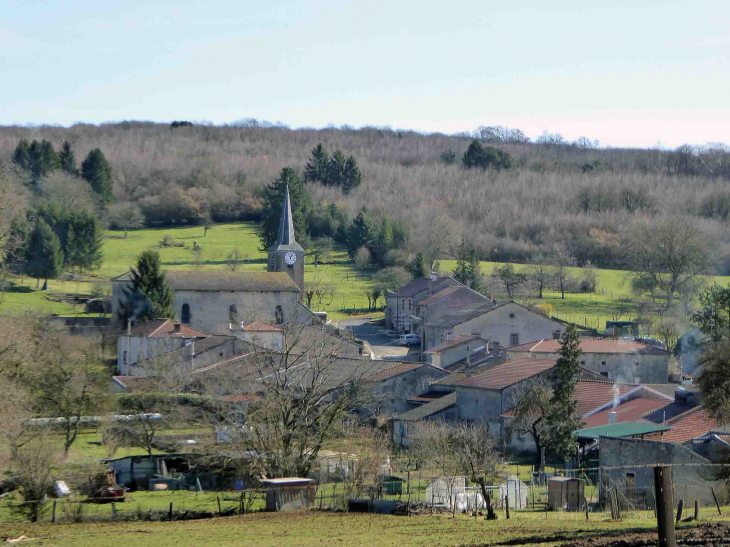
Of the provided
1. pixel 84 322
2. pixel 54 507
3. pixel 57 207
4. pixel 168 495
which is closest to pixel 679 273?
pixel 84 322

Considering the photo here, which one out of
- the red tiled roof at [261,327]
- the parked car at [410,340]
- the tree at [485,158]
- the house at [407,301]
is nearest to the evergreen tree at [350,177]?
the tree at [485,158]

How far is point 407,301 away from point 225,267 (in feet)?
60.3

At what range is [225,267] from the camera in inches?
3253

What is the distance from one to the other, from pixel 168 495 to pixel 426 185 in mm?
112007

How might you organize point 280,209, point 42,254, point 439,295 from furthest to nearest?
point 280,209 → point 42,254 → point 439,295

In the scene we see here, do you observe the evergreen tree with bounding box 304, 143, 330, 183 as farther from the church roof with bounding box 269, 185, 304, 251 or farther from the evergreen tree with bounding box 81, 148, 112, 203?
the church roof with bounding box 269, 185, 304, 251

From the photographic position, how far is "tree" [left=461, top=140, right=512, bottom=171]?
145 metres

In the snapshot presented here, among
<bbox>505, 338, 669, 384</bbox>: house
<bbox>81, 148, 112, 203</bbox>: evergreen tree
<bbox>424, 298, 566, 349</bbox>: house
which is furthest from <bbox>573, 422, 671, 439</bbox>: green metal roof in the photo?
<bbox>81, 148, 112, 203</bbox>: evergreen tree

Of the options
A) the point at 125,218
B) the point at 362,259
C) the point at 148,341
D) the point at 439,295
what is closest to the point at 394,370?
the point at 148,341

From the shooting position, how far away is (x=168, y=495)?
29.5 metres

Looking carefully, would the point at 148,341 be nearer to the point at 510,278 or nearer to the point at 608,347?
the point at 608,347

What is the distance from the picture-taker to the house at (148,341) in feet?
177

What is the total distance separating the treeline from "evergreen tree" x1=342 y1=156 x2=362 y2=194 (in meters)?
0.19

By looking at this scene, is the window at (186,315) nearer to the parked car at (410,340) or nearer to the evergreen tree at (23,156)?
the parked car at (410,340)
